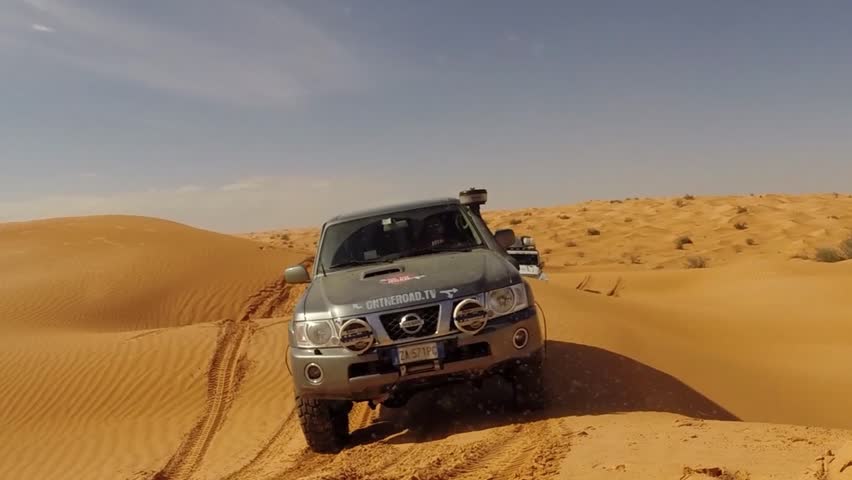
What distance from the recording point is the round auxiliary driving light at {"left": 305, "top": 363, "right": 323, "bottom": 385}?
4707mm

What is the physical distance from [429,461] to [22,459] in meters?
4.72

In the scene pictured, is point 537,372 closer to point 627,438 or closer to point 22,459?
point 627,438

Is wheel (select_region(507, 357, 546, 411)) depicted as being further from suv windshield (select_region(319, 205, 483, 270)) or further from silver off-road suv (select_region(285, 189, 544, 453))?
suv windshield (select_region(319, 205, 483, 270))

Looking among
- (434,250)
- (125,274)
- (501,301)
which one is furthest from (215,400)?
(125,274)

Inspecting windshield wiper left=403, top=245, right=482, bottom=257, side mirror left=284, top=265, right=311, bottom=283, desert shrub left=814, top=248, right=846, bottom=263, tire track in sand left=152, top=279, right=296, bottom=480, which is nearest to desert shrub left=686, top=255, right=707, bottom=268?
desert shrub left=814, top=248, right=846, bottom=263

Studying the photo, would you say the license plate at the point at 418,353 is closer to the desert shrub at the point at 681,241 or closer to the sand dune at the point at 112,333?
the sand dune at the point at 112,333

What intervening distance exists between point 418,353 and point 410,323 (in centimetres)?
21

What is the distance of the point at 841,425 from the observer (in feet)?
20.5

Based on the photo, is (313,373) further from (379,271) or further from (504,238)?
(504,238)

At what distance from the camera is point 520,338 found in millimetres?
4742

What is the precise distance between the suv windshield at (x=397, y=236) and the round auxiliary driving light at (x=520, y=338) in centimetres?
127

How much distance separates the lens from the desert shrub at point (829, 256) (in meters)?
17.5

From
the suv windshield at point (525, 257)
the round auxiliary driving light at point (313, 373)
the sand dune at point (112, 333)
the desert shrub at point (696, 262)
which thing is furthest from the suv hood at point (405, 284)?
the desert shrub at point (696, 262)

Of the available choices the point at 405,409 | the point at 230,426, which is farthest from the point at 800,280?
the point at 230,426
